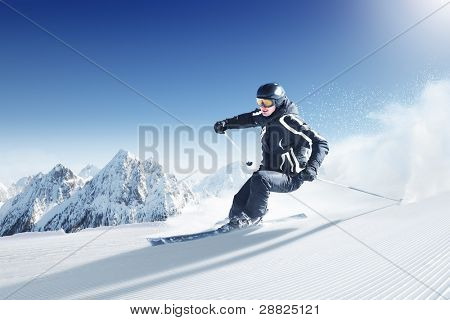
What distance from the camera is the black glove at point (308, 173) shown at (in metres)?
5.21

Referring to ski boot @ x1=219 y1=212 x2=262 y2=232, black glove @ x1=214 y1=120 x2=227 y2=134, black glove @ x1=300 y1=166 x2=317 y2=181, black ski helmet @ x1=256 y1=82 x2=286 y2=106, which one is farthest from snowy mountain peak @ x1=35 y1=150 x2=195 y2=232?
black glove @ x1=300 y1=166 x2=317 y2=181

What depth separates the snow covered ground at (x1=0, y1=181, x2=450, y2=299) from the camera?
263 centimetres

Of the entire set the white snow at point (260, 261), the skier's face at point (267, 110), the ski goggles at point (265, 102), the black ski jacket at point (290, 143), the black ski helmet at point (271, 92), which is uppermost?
the black ski helmet at point (271, 92)

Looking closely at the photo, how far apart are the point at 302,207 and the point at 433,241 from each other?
4.28m

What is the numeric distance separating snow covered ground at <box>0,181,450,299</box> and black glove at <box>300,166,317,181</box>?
66 cm

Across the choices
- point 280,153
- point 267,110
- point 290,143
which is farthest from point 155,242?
point 267,110

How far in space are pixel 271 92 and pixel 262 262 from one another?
281 cm

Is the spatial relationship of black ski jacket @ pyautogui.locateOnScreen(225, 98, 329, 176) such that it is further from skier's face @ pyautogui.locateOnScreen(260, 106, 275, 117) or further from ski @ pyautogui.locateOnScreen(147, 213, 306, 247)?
ski @ pyautogui.locateOnScreen(147, 213, 306, 247)

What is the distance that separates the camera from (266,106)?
18.2ft

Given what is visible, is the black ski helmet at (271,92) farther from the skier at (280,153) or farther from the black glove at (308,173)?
the black glove at (308,173)

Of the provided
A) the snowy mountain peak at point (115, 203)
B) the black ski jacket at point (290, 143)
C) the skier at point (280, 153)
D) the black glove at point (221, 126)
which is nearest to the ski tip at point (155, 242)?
the skier at point (280, 153)

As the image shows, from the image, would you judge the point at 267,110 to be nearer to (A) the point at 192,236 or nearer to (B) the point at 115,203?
(A) the point at 192,236

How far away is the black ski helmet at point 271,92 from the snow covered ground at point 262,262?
1884 millimetres

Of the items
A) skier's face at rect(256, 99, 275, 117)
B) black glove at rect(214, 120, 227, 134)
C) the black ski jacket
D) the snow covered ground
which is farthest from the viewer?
black glove at rect(214, 120, 227, 134)
